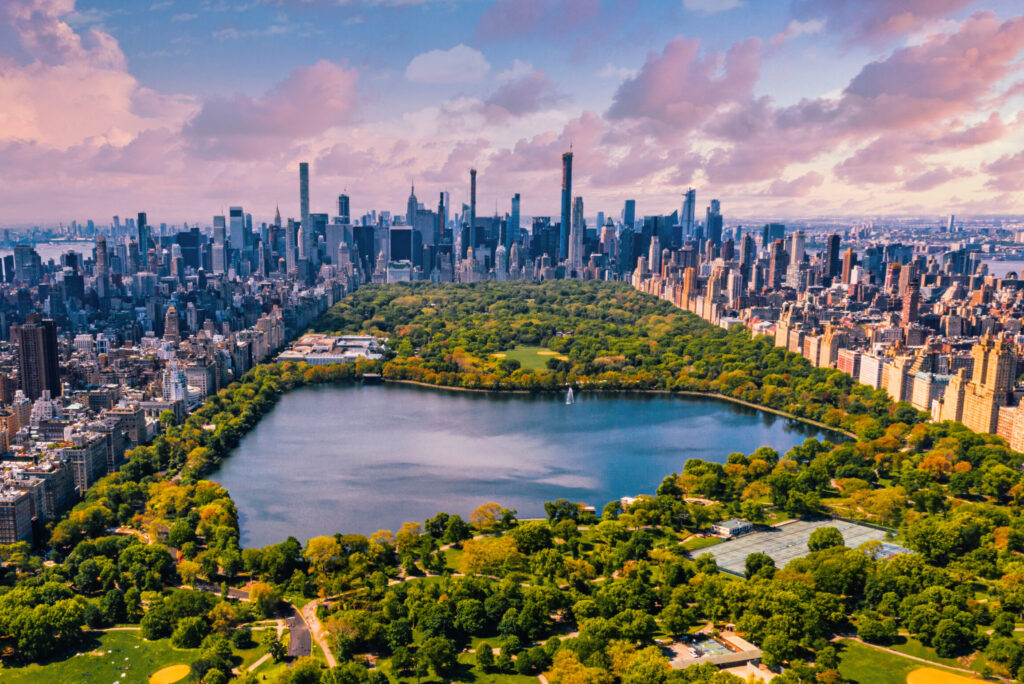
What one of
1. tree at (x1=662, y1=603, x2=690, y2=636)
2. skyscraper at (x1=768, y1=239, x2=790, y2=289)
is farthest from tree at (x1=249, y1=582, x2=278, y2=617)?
skyscraper at (x1=768, y1=239, x2=790, y2=289)

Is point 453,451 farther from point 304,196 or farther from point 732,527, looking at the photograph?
point 304,196

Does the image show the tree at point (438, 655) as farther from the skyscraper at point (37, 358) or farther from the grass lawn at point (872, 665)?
the skyscraper at point (37, 358)

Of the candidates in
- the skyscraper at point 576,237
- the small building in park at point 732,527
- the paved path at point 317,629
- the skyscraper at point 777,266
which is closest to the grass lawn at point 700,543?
the small building in park at point 732,527

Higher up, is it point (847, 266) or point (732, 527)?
point (847, 266)

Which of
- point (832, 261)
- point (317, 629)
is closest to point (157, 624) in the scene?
point (317, 629)

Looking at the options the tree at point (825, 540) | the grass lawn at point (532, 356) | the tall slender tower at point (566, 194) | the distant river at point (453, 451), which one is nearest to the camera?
the tree at point (825, 540)

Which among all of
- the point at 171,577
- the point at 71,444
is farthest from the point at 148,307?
the point at 171,577

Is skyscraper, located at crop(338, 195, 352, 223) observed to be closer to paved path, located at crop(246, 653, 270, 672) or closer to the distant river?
the distant river

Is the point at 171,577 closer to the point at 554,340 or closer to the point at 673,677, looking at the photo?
the point at 673,677
